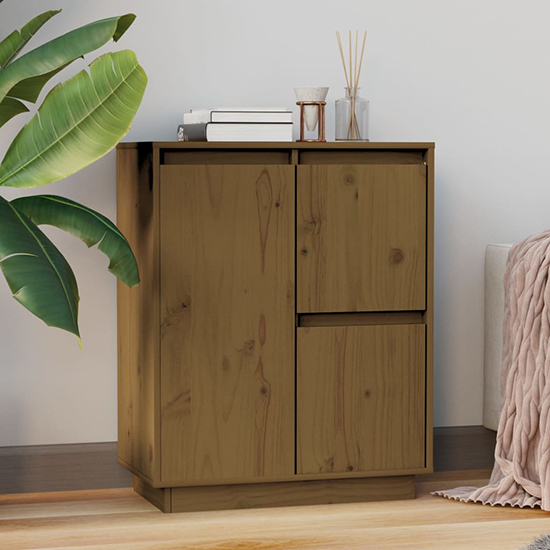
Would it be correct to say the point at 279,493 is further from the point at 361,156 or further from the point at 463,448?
the point at 361,156

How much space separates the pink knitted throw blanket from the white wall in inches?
13.9

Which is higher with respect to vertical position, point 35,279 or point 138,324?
point 35,279

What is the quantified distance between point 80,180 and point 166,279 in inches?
20.1

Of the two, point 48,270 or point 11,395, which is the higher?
point 48,270

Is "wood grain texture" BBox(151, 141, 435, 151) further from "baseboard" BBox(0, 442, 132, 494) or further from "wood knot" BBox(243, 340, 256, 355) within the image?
"baseboard" BBox(0, 442, 132, 494)

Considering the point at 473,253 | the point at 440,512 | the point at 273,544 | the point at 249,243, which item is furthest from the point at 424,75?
the point at 273,544

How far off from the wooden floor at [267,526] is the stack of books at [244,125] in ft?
3.31

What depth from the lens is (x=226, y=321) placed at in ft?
7.56

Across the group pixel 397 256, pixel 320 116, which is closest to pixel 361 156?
pixel 320 116

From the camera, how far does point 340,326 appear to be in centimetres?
238

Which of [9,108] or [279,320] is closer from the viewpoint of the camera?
[9,108]

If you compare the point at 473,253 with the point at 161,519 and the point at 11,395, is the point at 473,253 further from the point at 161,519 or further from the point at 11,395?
the point at 11,395

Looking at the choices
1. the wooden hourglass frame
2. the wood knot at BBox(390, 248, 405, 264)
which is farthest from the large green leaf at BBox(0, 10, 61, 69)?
the wood knot at BBox(390, 248, 405, 264)

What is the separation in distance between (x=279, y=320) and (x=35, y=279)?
2.38 feet
